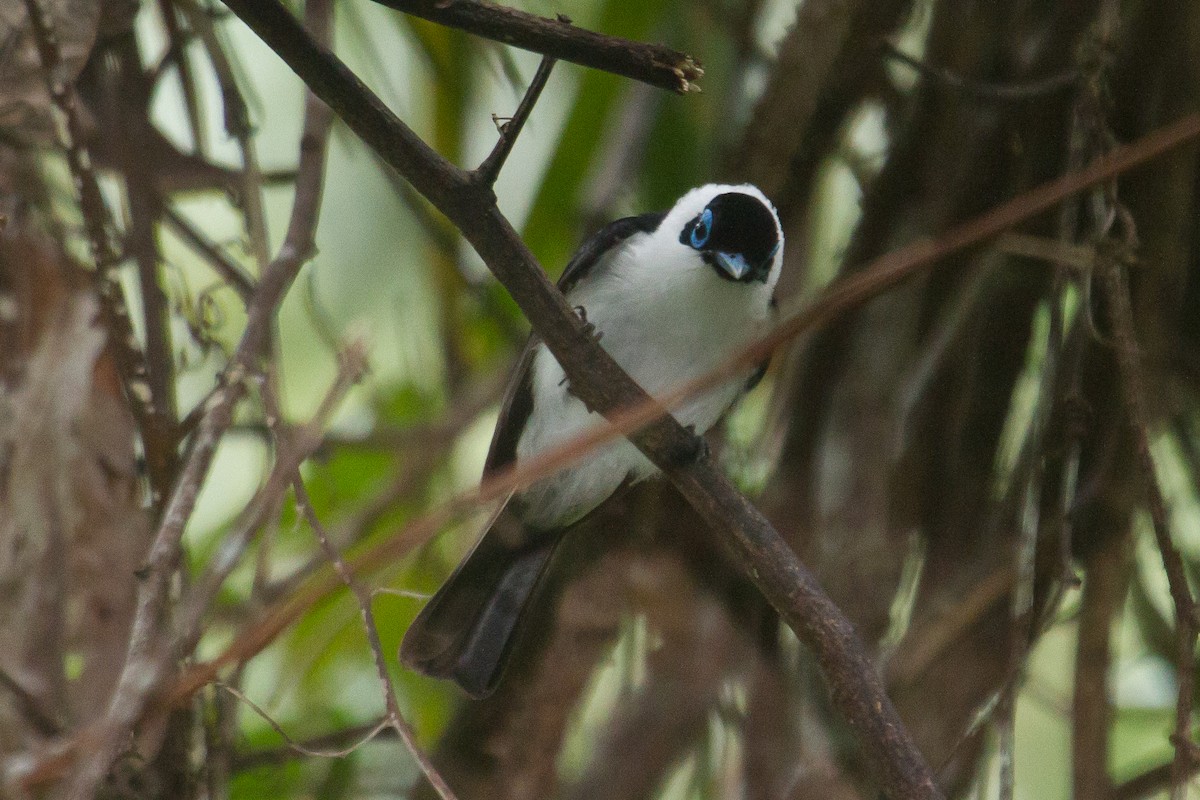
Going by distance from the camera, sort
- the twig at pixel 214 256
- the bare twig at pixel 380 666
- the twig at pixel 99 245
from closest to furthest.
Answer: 1. the bare twig at pixel 380 666
2. the twig at pixel 99 245
3. the twig at pixel 214 256

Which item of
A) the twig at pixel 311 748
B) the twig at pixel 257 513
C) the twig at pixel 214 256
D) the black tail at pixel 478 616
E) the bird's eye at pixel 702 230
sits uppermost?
the bird's eye at pixel 702 230

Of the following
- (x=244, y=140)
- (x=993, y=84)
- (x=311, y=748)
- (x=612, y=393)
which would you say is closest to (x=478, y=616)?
(x=311, y=748)

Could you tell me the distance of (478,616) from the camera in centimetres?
254

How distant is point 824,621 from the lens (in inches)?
61.5

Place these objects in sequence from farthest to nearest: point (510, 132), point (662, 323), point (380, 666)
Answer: point (662, 323) < point (380, 666) < point (510, 132)

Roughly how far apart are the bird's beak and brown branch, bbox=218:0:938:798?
2.77 feet

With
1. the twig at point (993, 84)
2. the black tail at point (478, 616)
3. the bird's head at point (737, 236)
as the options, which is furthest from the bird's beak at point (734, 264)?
the black tail at point (478, 616)

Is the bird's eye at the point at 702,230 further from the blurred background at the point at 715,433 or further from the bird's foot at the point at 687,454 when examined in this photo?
the bird's foot at the point at 687,454

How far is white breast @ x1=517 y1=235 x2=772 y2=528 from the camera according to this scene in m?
2.63

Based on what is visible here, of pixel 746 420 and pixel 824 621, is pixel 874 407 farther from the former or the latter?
pixel 824 621

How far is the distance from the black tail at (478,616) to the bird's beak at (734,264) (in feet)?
2.29

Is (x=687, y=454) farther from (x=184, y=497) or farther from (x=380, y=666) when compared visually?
(x=184, y=497)

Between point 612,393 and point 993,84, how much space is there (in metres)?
1.44

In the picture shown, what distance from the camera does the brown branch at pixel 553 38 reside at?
127 centimetres
